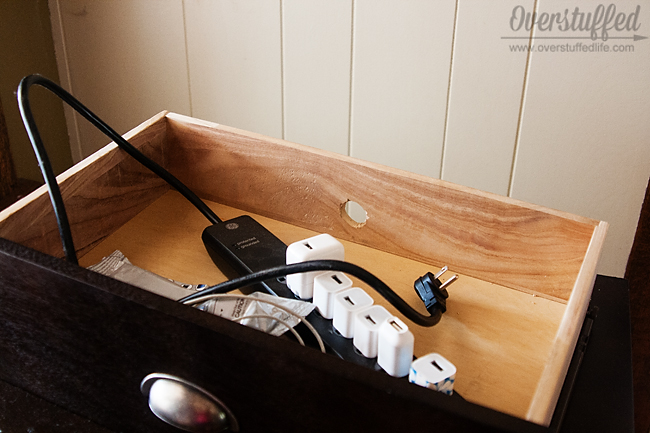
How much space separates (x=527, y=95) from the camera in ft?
3.01

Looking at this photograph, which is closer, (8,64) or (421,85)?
(421,85)

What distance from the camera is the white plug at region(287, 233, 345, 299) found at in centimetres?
50

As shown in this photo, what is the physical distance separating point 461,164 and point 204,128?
515mm

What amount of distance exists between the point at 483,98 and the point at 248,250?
541 millimetres

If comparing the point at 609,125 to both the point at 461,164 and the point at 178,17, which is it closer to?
the point at 461,164

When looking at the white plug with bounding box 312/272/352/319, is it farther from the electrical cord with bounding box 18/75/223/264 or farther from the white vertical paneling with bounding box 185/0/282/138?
the white vertical paneling with bounding box 185/0/282/138

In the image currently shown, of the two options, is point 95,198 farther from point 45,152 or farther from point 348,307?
point 348,307

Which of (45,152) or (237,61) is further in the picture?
(237,61)

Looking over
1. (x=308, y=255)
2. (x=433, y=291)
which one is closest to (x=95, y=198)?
(x=308, y=255)

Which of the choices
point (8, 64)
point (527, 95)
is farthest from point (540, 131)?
point (8, 64)

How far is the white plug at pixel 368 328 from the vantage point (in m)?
0.43

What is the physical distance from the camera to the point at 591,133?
90 centimetres

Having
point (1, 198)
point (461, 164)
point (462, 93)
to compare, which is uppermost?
point (462, 93)

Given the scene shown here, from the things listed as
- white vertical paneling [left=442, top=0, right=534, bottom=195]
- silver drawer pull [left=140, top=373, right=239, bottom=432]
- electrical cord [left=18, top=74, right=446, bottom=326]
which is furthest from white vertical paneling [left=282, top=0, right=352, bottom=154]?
silver drawer pull [left=140, top=373, right=239, bottom=432]
